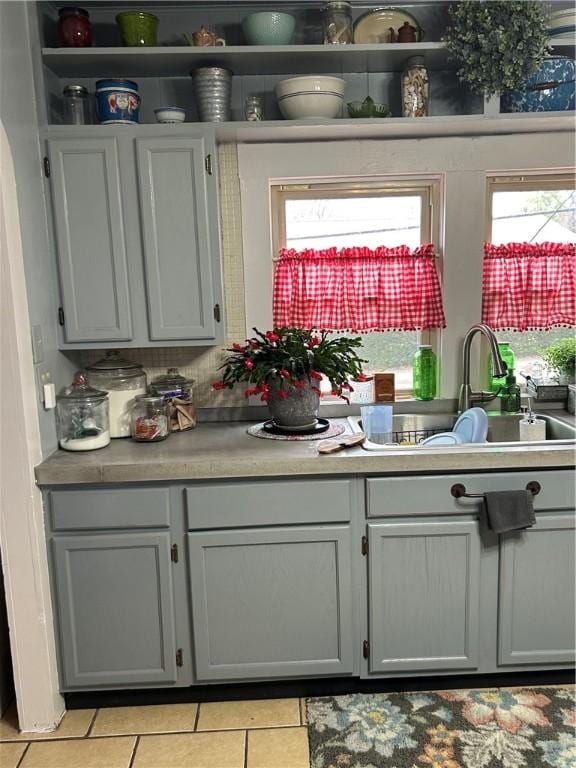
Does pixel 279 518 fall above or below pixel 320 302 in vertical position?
below

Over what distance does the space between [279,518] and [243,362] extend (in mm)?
615

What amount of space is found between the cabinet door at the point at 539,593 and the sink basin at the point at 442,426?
0.46 metres

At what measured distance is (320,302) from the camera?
9.34ft

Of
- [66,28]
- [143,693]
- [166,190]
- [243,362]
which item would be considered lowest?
[143,693]

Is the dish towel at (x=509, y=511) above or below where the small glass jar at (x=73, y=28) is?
below

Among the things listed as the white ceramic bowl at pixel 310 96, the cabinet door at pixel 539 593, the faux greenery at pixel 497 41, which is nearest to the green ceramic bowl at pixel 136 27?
the white ceramic bowl at pixel 310 96

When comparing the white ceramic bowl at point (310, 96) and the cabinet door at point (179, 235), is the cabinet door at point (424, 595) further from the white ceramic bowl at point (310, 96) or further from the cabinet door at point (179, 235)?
the white ceramic bowl at point (310, 96)

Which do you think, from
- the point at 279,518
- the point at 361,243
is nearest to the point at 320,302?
the point at 361,243

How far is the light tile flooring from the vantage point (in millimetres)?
2082

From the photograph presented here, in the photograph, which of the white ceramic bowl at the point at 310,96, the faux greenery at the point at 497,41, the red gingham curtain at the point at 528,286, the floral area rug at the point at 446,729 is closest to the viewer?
the floral area rug at the point at 446,729

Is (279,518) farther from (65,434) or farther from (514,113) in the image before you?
(514,113)

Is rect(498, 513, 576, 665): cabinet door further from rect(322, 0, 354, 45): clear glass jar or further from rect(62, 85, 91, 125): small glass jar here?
rect(62, 85, 91, 125): small glass jar

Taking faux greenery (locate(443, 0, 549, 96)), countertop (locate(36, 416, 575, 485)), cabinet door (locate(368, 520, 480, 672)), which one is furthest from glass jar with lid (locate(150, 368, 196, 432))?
faux greenery (locate(443, 0, 549, 96))

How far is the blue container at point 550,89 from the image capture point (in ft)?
8.09
